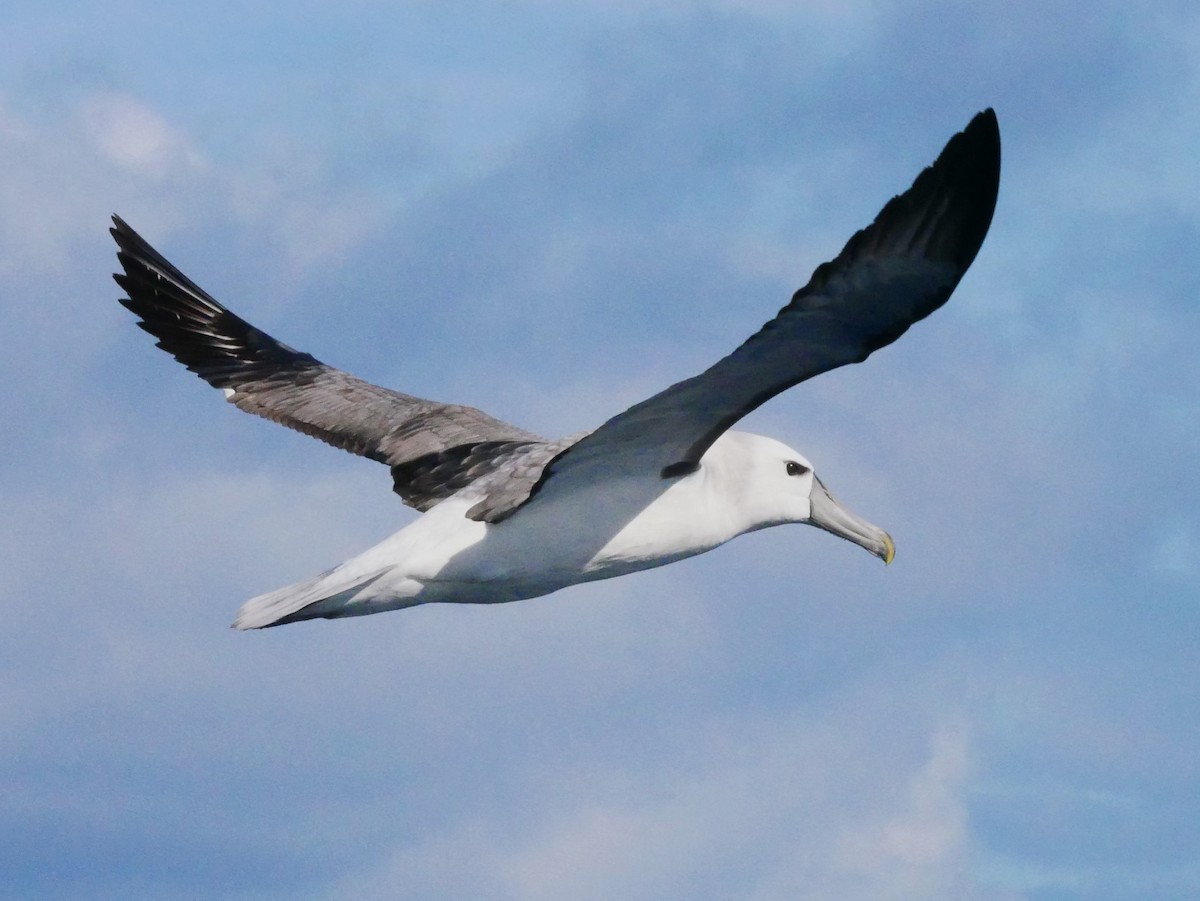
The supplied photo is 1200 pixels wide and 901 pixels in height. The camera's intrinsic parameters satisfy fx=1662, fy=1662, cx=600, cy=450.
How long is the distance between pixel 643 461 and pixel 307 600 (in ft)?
Result: 7.35

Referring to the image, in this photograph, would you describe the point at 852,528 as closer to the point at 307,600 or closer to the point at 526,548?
the point at 526,548

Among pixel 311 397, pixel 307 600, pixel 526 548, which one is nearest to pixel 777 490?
pixel 526 548

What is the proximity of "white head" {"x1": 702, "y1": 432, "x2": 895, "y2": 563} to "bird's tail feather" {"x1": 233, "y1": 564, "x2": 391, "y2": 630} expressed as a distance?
2.34 meters

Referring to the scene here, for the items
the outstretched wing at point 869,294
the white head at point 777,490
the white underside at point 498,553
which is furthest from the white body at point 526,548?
the outstretched wing at point 869,294

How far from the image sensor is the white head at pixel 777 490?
11016 millimetres

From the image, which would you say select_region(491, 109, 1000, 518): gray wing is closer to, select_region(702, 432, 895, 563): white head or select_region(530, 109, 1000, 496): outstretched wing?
select_region(530, 109, 1000, 496): outstretched wing

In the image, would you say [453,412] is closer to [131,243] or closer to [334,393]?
[334,393]

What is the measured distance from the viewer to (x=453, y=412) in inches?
523

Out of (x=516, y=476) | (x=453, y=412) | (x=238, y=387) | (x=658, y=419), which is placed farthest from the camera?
(x=238, y=387)

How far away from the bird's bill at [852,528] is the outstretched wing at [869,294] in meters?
1.99

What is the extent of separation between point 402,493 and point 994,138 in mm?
5777

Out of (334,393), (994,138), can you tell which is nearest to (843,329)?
(994,138)

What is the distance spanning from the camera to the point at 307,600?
33.4 feet

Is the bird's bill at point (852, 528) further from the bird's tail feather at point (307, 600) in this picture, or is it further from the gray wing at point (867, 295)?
the bird's tail feather at point (307, 600)
